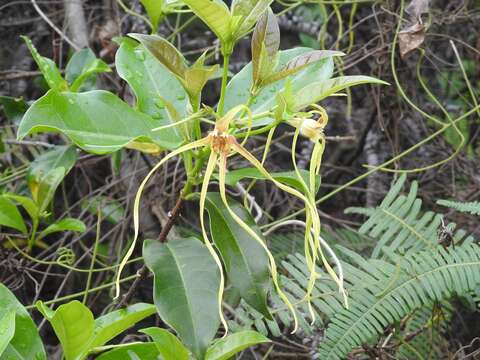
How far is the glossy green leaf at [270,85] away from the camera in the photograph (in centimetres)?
99

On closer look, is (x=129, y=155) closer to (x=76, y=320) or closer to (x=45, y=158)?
(x=45, y=158)

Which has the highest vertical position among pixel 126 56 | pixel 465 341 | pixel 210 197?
pixel 126 56

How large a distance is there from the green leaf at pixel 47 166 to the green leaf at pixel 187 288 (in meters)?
0.41

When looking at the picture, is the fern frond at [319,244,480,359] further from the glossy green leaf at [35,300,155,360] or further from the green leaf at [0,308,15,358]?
the green leaf at [0,308,15,358]

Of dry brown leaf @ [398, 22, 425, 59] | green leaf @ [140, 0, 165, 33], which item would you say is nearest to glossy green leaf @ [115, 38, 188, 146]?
green leaf @ [140, 0, 165, 33]

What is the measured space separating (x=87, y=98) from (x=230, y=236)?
258mm

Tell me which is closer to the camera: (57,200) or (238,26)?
(238,26)

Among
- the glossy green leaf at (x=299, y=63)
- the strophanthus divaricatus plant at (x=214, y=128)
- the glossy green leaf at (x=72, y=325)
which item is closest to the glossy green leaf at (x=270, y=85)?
the strophanthus divaricatus plant at (x=214, y=128)

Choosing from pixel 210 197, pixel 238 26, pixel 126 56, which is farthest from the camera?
pixel 126 56

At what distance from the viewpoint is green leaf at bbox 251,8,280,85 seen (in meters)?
0.82

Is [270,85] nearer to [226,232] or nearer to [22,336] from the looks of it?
[226,232]

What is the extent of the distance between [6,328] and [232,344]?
274mm

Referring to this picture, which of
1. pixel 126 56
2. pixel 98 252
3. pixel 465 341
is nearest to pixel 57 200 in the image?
pixel 98 252

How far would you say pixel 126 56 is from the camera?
1.07 meters
